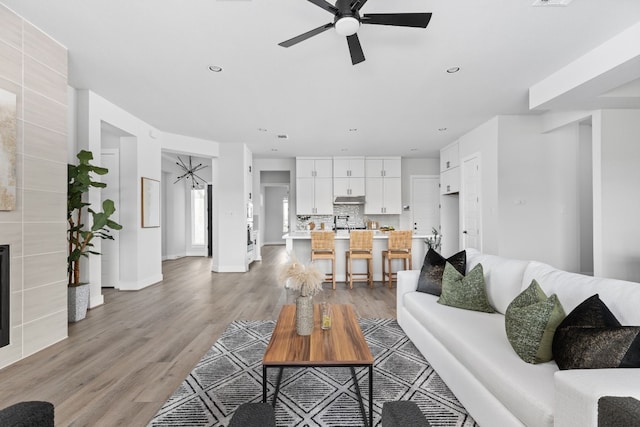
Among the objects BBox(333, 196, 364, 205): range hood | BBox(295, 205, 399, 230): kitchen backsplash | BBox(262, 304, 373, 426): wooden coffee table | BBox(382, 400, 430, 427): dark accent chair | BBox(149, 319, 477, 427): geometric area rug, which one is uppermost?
BBox(333, 196, 364, 205): range hood

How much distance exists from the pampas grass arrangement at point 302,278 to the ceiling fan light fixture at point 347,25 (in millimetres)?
1627

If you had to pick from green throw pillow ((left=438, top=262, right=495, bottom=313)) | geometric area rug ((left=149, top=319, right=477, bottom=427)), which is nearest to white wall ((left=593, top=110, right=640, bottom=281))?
green throw pillow ((left=438, top=262, right=495, bottom=313))

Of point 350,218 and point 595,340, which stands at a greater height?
point 350,218

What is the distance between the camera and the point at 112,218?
16.8 feet

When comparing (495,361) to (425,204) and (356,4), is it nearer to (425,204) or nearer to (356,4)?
(356,4)

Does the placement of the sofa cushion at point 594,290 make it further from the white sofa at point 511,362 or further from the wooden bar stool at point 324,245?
the wooden bar stool at point 324,245

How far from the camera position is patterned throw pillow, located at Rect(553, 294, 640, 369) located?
3.99ft

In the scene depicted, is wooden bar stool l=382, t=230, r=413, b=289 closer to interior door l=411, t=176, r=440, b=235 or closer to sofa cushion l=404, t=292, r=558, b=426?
sofa cushion l=404, t=292, r=558, b=426

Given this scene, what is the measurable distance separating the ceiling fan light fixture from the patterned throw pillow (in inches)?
83.1

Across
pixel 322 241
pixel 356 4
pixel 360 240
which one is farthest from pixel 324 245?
pixel 356 4

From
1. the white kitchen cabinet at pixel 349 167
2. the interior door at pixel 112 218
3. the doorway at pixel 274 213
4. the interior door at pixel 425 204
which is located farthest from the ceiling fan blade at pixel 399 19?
the doorway at pixel 274 213

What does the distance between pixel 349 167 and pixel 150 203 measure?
462 cm

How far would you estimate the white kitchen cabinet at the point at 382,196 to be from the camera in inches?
321

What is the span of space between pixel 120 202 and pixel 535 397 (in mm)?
5669
